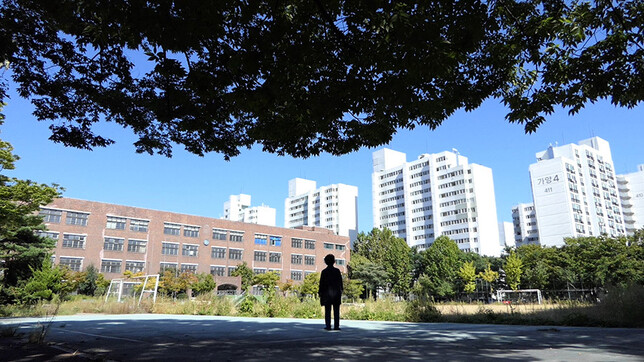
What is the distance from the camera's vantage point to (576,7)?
6535mm

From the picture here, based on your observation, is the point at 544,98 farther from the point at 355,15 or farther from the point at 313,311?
the point at 313,311

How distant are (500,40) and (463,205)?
96908 mm

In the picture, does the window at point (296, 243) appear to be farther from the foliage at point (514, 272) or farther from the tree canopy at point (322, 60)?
the tree canopy at point (322, 60)

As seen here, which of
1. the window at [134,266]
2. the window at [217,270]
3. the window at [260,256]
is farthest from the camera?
the window at [260,256]

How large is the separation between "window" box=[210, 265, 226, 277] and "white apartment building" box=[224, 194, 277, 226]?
100.0m

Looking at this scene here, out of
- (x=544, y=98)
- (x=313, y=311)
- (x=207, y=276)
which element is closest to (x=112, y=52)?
(x=544, y=98)

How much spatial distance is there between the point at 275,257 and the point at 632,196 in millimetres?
112884

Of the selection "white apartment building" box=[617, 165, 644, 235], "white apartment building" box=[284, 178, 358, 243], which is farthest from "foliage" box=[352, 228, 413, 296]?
"white apartment building" box=[617, 165, 644, 235]

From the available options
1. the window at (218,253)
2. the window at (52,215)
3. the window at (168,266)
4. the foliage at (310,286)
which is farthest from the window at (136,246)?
the foliage at (310,286)

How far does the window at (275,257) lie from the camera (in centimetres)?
6962

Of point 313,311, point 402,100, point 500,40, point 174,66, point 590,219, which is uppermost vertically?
point 590,219

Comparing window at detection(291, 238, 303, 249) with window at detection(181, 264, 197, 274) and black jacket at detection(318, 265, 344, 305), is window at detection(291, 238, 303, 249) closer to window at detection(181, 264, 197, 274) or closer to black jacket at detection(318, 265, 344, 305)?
window at detection(181, 264, 197, 274)

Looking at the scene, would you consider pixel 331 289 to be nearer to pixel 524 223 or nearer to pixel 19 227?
pixel 19 227

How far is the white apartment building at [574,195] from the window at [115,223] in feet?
286
